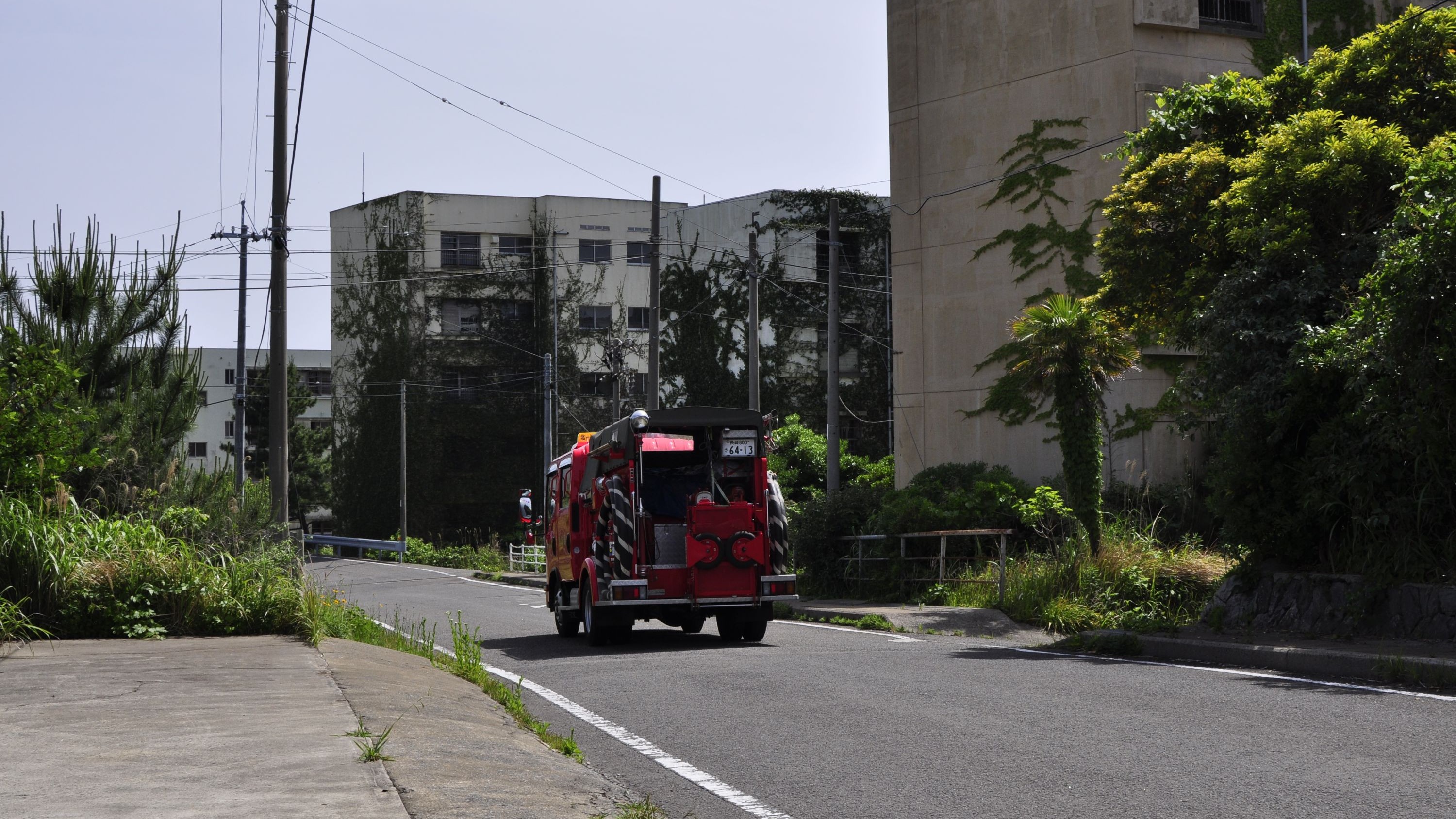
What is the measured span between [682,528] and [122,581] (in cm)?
650

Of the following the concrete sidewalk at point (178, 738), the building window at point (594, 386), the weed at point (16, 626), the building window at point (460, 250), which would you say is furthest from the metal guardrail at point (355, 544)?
the concrete sidewalk at point (178, 738)

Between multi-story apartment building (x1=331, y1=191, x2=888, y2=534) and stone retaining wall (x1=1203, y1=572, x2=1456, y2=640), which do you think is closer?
stone retaining wall (x1=1203, y1=572, x2=1456, y2=640)

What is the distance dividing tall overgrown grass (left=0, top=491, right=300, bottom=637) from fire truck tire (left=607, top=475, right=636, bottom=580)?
13.0 feet

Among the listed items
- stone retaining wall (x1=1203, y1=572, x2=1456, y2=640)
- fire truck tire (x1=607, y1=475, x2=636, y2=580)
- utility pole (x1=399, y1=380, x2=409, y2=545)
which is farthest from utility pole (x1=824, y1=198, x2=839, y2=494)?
utility pole (x1=399, y1=380, x2=409, y2=545)

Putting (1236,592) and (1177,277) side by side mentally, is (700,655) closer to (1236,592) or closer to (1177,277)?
(1236,592)

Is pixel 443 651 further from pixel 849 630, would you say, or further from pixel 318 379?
pixel 318 379

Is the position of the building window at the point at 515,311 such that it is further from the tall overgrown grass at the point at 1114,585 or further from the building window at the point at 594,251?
the tall overgrown grass at the point at 1114,585

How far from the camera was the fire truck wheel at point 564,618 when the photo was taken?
18297 millimetres

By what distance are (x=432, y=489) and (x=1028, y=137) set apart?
117 ft

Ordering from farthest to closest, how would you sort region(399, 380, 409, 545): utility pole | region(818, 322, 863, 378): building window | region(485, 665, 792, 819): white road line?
region(818, 322, 863, 378): building window, region(399, 380, 409, 545): utility pole, region(485, 665, 792, 819): white road line

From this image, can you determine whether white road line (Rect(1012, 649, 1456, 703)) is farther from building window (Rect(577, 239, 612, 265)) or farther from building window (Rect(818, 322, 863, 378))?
building window (Rect(577, 239, 612, 265))

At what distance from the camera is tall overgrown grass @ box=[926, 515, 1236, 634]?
55.2 feet

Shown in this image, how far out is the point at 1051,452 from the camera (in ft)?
99.2

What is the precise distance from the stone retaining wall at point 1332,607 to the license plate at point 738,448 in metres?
5.77
